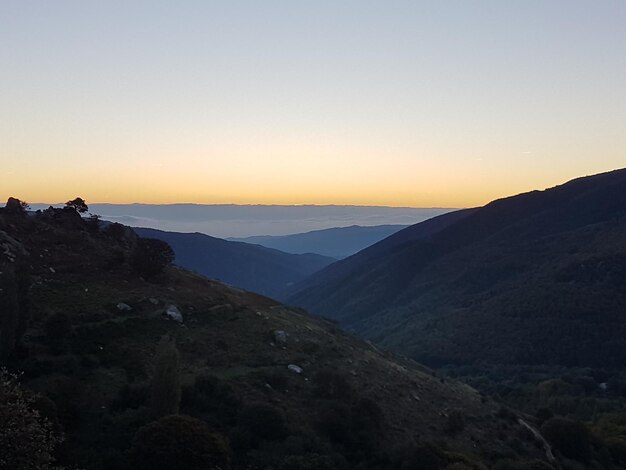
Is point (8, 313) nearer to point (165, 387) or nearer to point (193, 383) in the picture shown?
point (165, 387)

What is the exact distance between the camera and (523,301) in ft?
403

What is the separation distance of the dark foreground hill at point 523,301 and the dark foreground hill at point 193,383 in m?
68.7

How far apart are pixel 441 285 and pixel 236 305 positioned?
454 ft

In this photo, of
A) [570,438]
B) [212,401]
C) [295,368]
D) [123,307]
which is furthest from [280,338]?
[570,438]

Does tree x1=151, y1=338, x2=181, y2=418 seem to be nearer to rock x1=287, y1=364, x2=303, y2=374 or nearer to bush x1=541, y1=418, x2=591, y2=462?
rock x1=287, y1=364, x2=303, y2=374

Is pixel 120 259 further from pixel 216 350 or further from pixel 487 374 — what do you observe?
pixel 487 374

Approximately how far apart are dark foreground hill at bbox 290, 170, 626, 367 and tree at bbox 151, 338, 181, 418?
9107cm

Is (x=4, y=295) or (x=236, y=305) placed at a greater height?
(x=4, y=295)

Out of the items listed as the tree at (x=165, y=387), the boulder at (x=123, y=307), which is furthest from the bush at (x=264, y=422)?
the boulder at (x=123, y=307)

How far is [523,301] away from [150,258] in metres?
101

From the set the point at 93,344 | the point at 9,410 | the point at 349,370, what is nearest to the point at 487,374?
the point at 349,370

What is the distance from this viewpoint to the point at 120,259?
4484 centimetres

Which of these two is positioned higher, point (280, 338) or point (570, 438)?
point (280, 338)

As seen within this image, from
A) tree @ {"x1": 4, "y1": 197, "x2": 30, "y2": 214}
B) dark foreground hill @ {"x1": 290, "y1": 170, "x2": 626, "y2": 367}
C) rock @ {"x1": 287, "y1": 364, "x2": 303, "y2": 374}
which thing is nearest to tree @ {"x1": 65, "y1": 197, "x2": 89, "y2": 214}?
tree @ {"x1": 4, "y1": 197, "x2": 30, "y2": 214}
